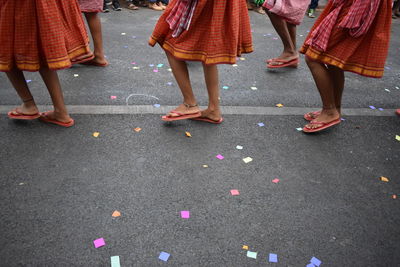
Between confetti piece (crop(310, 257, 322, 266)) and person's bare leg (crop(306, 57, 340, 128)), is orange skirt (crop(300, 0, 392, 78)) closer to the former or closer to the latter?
person's bare leg (crop(306, 57, 340, 128))

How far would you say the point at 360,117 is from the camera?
316 cm

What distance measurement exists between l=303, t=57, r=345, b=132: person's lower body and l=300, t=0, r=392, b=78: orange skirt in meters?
0.12

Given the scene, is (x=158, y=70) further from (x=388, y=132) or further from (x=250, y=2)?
(x=250, y=2)

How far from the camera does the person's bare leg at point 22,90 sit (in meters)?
2.48

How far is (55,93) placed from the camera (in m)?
2.58

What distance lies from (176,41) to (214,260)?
61.9 inches

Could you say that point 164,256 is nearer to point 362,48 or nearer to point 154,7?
point 362,48

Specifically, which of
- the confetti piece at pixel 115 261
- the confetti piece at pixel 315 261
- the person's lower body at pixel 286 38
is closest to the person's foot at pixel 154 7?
the person's lower body at pixel 286 38

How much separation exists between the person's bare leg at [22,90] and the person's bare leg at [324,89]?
2.27 meters

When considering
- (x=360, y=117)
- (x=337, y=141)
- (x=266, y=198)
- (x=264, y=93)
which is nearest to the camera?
(x=266, y=198)

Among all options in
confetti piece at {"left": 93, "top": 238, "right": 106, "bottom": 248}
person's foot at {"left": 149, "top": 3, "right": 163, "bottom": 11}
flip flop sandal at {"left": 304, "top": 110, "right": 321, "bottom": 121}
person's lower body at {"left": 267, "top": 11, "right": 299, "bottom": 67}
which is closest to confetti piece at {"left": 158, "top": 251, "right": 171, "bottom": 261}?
confetti piece at {"left": 93, "top": 238, "right": 106, "bottom": 248}

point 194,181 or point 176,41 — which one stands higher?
point 176,41

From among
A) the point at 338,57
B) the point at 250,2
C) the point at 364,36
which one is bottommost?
the point at 250,2

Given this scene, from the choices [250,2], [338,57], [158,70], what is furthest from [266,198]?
[250,2]
